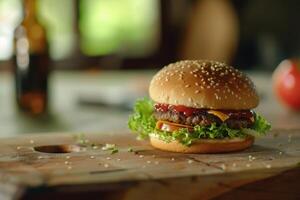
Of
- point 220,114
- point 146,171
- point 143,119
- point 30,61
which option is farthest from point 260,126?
point 30,61

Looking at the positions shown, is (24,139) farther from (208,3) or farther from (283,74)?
(208,3)

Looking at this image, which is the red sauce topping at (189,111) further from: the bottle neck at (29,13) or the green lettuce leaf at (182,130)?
the bottle neck at (29,13)

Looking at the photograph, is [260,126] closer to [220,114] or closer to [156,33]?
[220,114]

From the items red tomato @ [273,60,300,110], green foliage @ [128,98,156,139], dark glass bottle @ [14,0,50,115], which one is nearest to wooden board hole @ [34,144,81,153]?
green foliage @ [128,98,156,139]

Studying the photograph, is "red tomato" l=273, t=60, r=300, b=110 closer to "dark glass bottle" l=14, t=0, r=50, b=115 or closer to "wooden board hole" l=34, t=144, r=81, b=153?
"dark glass bottle" l=14, t=0, r=50, b=115

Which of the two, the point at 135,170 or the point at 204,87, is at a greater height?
the point at 204,87

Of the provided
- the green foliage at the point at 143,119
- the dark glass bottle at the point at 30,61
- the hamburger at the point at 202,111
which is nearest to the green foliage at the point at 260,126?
the hamburger at the point at 202,111
